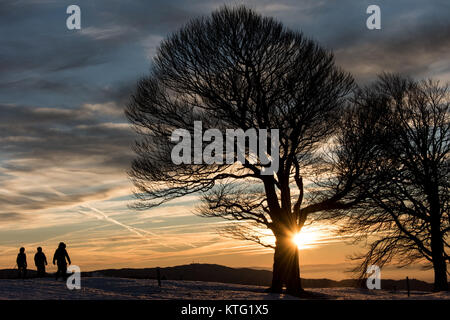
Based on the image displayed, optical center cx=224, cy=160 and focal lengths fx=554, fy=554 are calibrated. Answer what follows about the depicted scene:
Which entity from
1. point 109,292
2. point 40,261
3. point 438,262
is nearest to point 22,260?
point 40,261

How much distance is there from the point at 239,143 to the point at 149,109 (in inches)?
190

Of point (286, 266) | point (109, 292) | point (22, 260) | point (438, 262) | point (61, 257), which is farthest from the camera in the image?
point (438, 262)

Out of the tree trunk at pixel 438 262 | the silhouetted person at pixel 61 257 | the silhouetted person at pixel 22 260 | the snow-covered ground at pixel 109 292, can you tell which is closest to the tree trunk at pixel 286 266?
the snow-covered ground at pixel 109 292

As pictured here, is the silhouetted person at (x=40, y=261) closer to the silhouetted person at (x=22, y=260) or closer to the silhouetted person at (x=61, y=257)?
the silhouetted person at (x=22, y=260)

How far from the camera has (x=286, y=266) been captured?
28.5 m

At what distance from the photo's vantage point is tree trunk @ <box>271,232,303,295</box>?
92.4ft

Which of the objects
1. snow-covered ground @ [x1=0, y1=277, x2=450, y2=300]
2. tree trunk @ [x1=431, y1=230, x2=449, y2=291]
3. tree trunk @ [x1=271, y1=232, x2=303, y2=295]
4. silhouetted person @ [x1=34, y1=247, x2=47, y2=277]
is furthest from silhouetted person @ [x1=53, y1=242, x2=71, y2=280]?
tree trunk @ [x1=431, y1=230, x2=449, y2=291]

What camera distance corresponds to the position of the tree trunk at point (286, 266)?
2817 centimetres

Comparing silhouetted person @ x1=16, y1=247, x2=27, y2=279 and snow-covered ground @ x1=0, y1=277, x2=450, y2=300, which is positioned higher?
silhouetted person @ x1=16, y1=247, x2=27, y2=279

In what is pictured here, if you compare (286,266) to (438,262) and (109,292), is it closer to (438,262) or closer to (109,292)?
(109,292)

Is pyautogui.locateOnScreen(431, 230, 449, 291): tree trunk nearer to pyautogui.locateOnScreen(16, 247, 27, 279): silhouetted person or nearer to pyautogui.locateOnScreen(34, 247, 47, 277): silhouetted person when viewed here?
pyautogui.locateOnScreen(34, 247, 47, 277): silhouetted person

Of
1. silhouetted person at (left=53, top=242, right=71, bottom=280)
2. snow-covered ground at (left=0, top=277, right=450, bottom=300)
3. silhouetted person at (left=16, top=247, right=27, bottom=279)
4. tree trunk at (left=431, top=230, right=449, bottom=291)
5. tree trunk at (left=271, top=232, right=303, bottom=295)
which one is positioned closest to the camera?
snow-covered ground at (left=0, top=277, right=450, bottom=300)

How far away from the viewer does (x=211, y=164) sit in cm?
2756

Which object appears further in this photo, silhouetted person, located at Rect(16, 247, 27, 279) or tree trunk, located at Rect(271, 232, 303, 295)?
silhouetted person, located at Rect(16, 247, 27, 279)
